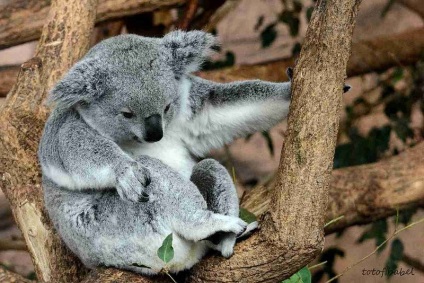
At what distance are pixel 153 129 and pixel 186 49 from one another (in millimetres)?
542

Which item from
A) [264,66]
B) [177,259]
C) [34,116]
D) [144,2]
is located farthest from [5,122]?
[264,66]

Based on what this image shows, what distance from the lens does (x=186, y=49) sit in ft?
11.8

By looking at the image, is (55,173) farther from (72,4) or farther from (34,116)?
(72,4)

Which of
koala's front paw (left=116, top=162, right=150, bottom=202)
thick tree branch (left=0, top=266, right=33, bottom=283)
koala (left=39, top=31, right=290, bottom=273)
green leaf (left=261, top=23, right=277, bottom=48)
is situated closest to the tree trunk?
thick tree branch (left=0, top=266, right=33, bottom=283)

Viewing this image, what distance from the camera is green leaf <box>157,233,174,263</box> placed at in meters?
2.98

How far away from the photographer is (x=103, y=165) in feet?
10.4

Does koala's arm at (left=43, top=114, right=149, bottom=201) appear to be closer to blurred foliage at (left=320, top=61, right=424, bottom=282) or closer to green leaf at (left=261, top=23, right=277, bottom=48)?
blurred foliage at (left=320, top=61, right=424, bottom=282)

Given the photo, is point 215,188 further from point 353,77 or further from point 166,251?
point 353,77

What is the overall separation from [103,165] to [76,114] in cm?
42

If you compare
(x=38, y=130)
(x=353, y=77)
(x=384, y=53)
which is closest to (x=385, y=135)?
(x=384, y=53)

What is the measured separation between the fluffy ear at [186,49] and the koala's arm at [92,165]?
542 mm

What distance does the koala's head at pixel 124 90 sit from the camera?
10.8ft

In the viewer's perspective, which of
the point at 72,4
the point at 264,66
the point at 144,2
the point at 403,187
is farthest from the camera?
the point at 264,66

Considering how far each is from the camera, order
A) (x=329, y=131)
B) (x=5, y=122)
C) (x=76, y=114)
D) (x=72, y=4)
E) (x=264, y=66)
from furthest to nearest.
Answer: (x=264, y=66) → (x=72, y=4) → (x=5, y=122) → (x=76, y=114) → (x=329, y=131)
